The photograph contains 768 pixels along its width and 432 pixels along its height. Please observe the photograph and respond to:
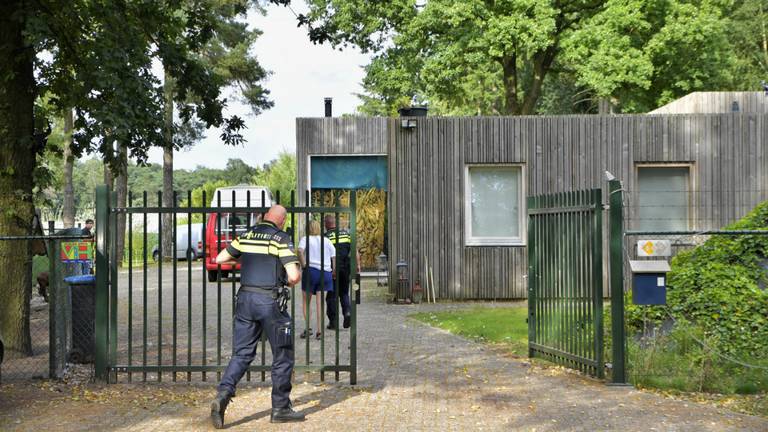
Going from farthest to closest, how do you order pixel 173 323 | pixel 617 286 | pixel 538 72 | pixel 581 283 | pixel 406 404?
1. pixel 538 72
2. pixel 173 323
3. pixel 581 283
4. pixel 617 286
5. pixel 406 404

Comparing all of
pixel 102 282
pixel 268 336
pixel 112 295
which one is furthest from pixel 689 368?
pixel 102 282

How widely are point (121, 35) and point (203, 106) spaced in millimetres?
2868

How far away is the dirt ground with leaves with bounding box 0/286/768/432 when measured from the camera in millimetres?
7641

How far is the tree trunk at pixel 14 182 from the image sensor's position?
11.3 metres

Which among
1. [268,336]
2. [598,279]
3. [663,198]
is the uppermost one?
[663,198]

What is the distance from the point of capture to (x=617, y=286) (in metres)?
9.27

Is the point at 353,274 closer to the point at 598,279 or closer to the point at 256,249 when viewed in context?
the point at 256,249

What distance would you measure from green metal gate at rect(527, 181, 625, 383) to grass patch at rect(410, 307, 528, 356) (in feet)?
3.56

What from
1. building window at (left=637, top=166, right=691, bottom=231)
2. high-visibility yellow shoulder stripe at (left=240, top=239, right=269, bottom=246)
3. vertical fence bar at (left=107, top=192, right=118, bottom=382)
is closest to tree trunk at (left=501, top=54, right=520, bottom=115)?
building window at (left=637, top=166, right=691, bottom=231)

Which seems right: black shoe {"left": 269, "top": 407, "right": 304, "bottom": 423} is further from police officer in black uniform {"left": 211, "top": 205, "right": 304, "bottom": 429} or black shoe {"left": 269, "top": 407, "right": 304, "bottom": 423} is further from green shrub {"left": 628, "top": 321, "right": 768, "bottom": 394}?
green shrub {"left": 628, "top": 321, "right": 768, "bottom": 394}

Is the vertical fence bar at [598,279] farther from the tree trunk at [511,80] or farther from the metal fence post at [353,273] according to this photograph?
the tree trunk at [511,80]

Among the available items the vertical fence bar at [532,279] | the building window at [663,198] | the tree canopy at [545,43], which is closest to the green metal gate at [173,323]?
the vertical fence bar at [532,279]

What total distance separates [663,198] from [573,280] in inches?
398

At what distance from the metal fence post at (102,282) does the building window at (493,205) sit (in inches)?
432
